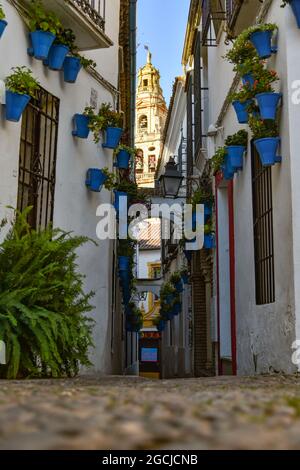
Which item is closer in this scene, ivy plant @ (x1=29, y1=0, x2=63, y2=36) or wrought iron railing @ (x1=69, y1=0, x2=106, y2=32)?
ivy plant @ (x1=29, y1=0, x2=63, y2=36)

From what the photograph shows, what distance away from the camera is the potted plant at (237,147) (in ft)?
27.0

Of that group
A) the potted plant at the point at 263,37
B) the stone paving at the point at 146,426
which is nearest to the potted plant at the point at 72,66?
the potted plant at the point at 263,37

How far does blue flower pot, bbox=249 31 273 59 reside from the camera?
629 cm

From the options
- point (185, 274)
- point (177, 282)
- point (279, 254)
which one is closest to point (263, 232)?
point (279, 254)

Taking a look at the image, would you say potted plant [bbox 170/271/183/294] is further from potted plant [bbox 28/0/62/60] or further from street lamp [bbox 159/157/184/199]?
potted plant [bbox 28/0/62/60]

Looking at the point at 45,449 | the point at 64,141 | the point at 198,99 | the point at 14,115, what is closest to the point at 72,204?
the point at 64,141

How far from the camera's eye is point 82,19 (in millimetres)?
7789

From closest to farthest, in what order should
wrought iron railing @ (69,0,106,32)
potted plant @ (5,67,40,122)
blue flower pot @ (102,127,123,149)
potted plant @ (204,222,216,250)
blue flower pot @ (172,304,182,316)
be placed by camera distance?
potted plant @ (5,67,40,122) → wrought iron railing @ (69,0,106,32) → blue flower pot @ (102,127,123,149) → potted plant @ (204,222,216,250) → blue flower pot @ (172,304,182,316)

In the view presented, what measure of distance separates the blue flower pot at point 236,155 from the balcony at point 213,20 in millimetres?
2723

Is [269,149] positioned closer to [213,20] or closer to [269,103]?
[269,103]

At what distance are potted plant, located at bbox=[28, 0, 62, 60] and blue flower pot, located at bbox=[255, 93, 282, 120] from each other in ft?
8.02

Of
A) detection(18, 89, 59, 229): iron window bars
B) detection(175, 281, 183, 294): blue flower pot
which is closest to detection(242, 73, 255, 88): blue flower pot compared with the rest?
detection(18, 89, 59, 229): iron window bars
